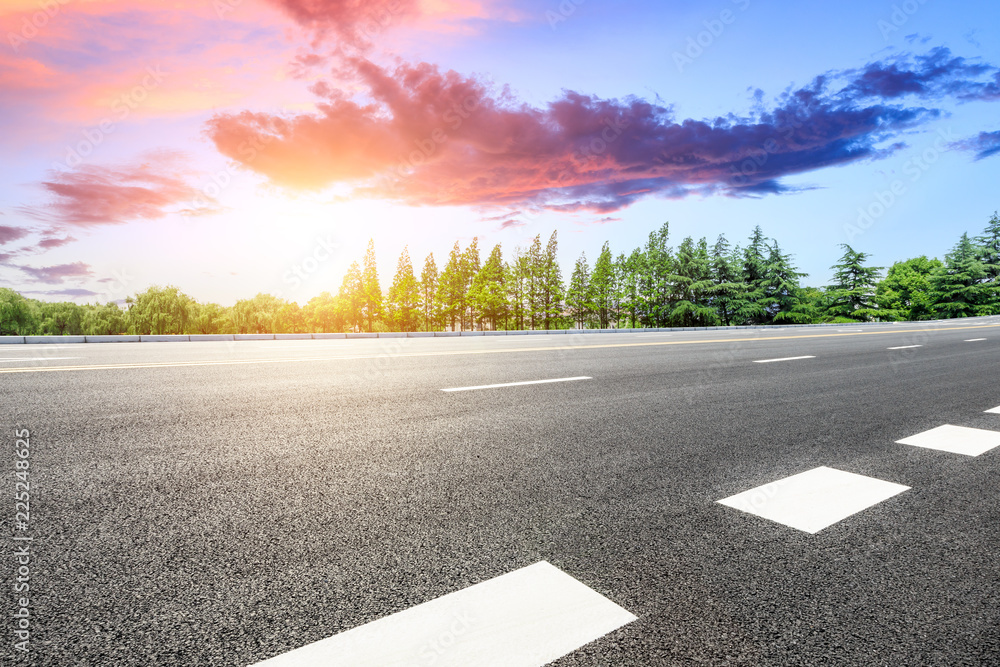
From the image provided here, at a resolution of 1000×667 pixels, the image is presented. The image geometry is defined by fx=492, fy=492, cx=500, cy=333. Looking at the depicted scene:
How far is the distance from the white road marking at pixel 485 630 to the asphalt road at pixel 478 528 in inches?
2.0

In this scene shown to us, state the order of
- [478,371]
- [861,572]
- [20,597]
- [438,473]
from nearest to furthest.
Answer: [20,597], [861,572], [438,473], [478,371]

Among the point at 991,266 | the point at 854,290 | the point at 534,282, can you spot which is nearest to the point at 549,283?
the point at 534,282

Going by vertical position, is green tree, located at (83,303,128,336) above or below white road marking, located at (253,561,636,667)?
above

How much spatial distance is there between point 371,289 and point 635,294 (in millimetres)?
36890

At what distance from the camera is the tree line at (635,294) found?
6462 cm

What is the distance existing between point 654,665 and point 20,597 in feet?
6.05

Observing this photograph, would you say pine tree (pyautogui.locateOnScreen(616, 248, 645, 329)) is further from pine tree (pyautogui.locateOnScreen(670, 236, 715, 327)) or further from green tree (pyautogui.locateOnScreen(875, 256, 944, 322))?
green tree (pyautogui.locateOnScreen(875, 256, 944, 322))

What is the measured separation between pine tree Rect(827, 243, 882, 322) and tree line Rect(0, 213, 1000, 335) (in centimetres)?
13

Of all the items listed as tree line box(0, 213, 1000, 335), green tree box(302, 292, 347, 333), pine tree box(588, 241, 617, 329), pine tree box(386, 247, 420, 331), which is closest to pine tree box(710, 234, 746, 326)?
tree line box(0, 213, 1000, 335)

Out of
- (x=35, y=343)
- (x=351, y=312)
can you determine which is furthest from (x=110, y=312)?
(x=35, y=343)

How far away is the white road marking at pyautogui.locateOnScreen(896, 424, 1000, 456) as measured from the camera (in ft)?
11.2

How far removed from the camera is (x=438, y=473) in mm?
2670

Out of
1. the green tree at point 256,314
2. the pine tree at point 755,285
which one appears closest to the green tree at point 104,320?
the green tree at point 256,314

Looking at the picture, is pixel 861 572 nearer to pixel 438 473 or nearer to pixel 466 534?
pixel 466 534
